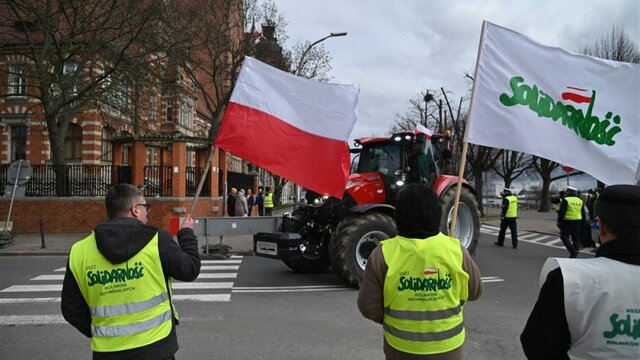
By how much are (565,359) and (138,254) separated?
2183 millimetres

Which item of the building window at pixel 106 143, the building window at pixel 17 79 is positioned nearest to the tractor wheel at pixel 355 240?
the building window at pixel 17 79

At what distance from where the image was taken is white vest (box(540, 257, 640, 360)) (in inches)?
77.6

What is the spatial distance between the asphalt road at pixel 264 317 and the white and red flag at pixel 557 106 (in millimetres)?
2404

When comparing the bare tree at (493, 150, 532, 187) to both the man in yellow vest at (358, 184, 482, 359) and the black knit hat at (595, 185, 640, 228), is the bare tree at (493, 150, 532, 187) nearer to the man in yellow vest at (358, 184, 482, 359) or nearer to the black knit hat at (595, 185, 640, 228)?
the man in yellow vest at (358, 184, 482, 359)

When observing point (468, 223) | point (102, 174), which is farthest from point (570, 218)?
point (102, 174)

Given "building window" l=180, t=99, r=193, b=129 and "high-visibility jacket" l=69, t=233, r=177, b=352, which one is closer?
"high-visibility jacket" l=69, t=233, r=177, b=352

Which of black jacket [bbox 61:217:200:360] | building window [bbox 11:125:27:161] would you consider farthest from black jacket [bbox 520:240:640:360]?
building window [bbox 11:125:27:161]

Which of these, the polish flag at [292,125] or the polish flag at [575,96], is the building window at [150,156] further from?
the polish flag at [575,96]

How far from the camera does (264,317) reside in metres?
7.06

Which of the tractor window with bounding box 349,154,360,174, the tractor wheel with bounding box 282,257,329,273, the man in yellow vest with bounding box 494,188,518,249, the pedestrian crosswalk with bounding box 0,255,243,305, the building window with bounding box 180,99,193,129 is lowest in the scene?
the pedestrian crosswalk with bounding box 0,255,243,305

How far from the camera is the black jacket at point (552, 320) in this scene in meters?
1.99

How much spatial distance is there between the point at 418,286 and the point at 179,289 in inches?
285

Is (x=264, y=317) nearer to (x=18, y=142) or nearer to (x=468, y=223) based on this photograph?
(x=468, y=223)

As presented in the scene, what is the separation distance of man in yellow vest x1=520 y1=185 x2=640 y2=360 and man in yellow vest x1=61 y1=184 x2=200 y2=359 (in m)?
1.93
